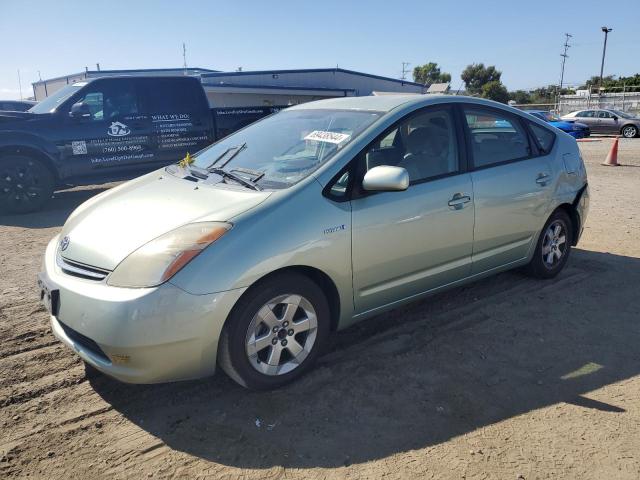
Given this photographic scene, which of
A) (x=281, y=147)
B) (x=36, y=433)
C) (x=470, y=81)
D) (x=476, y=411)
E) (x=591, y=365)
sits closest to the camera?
(x=36, y=433)

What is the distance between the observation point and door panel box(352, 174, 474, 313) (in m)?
3.32

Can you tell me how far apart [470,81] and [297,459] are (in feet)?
240

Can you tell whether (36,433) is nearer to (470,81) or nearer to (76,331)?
(76,331)

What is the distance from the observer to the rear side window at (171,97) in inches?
350

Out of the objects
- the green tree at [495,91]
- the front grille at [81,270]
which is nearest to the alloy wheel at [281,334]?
the front grille at [81,270]

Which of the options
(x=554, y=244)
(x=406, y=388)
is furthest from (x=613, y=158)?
(x=406, y=388)

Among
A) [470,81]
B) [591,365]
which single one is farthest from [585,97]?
[591,365]

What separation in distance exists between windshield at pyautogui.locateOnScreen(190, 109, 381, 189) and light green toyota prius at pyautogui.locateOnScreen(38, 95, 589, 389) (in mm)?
16

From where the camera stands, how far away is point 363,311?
347 centimetres

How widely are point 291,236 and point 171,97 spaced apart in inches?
279

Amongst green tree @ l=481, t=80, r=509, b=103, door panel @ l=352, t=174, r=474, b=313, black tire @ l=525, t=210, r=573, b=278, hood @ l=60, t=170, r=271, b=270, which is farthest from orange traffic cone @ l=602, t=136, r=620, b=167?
green tree @ l=481, t=80, r=509, b=103

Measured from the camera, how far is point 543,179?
180 inches

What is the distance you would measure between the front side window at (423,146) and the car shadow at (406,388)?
3.90ft

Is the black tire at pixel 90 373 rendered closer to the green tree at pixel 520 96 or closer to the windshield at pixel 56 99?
the windshield at pixel 56 99
